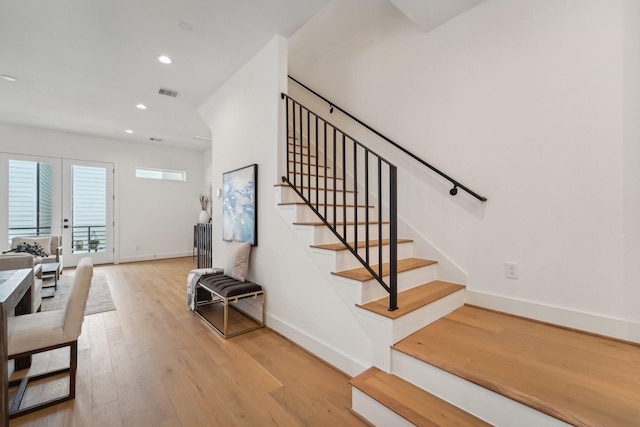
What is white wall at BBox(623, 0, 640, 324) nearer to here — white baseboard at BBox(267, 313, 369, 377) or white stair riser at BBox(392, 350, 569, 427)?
white stair riser at BBox(392, 350, 569, 427)

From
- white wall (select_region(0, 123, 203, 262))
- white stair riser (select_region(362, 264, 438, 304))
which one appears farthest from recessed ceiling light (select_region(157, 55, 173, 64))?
white wall (select_region(0, 123, 203, 262))

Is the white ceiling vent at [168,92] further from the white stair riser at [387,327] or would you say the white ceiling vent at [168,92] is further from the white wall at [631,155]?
the white wall at [631,155]

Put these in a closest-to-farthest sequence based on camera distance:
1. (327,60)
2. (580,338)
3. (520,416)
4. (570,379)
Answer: (520,416), (570,379), (580,338), (327,60)

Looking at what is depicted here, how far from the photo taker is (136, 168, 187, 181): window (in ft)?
22.4

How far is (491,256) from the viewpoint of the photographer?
235 centimetres

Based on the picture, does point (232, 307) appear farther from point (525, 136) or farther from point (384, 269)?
point (525, 136)

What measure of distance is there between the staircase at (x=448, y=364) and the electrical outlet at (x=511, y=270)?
1.07 ft

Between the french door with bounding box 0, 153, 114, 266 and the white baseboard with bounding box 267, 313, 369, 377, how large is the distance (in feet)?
18.5

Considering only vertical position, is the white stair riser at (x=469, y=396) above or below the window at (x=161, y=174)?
below

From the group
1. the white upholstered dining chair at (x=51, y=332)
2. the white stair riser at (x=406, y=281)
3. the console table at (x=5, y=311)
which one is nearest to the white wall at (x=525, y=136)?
the white stair riser at (x=406, y=281)

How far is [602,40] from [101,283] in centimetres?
661

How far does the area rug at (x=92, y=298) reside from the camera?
11.4 feet

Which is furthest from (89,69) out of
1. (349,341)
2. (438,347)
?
(438,347)

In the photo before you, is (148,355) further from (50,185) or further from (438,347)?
(50,185)
